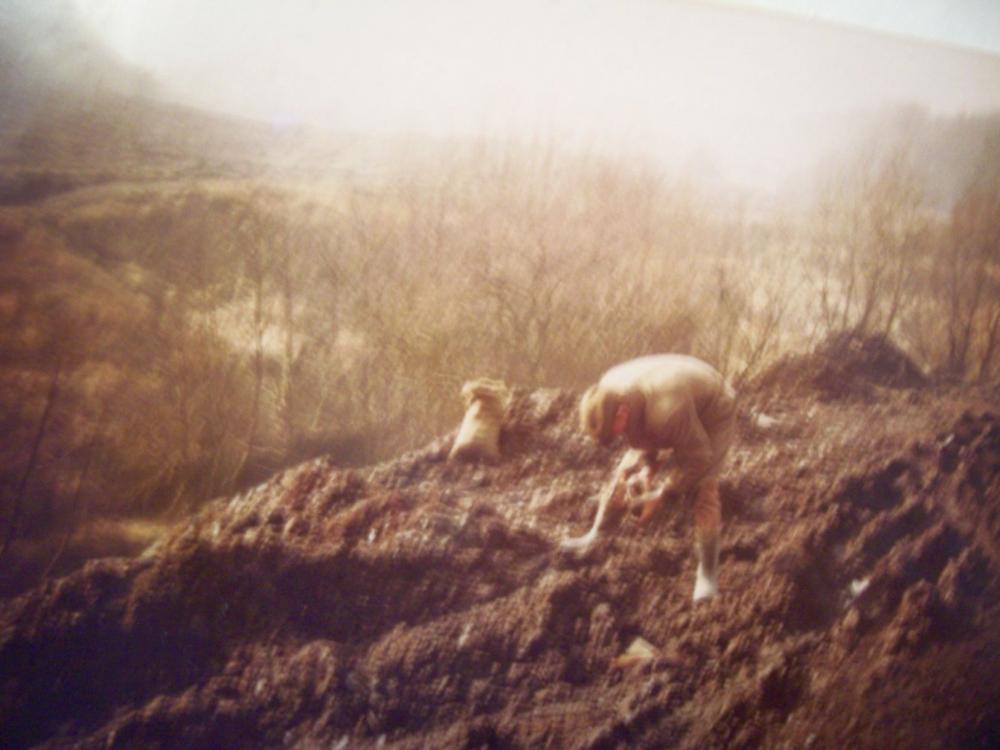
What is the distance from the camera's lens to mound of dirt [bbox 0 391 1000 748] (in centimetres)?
331

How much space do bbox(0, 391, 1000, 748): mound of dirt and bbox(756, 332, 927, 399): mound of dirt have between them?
10.1 inches

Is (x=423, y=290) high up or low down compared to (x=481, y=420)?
up

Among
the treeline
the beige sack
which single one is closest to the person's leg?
the treeline

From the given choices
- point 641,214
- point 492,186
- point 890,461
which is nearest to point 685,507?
point 890,461

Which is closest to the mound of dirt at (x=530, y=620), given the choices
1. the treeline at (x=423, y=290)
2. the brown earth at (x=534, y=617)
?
the brown earth at (x=534, y=617)

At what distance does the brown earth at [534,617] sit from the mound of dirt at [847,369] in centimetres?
20

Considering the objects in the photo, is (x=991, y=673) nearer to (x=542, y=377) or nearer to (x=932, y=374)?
(x=932, y=374)

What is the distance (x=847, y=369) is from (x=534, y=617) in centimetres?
190

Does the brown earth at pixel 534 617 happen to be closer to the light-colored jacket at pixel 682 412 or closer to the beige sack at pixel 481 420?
the beige sack at pixel 481 420

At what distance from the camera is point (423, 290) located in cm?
368

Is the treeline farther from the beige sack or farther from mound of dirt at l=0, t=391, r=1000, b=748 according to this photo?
mound of dirt at l=0, t=391, r=1000, b=748

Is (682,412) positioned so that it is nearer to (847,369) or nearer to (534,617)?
(847,369)

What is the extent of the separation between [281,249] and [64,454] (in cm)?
138

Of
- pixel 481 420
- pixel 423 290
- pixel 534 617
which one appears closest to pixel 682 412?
pixel 481 420
